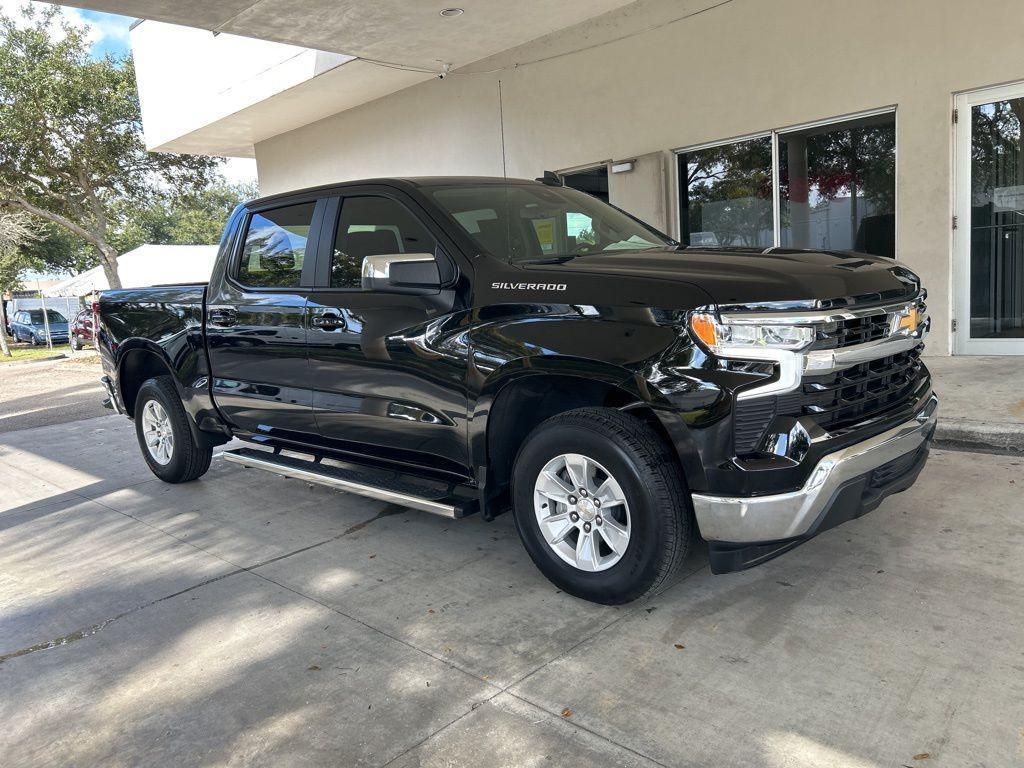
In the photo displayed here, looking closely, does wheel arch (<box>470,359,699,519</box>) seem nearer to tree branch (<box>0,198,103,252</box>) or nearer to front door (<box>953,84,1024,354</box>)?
front door (<box>953,84,1024,354</box>)

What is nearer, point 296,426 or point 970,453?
point 296,426

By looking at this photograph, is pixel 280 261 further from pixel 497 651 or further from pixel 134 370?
pixel 497 651

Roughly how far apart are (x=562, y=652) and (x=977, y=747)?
141 cm

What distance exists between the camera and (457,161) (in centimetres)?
1306

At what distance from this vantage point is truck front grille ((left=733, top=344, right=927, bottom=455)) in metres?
2.90

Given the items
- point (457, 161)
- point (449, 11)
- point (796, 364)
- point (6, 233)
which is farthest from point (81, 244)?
point (796, 364)

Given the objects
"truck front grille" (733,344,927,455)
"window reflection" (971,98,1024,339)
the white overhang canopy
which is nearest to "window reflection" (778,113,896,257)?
"window reflection" (971,98,1024,339)

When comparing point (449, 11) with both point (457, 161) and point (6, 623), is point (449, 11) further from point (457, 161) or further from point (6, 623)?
point (6, 623)

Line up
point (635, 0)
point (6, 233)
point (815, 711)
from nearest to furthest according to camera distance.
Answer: point (815, 711), point (635, 0), point (6, 233)

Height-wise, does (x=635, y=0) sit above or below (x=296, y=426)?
above

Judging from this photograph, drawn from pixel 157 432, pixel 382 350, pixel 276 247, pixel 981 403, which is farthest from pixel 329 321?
pixel 981 403

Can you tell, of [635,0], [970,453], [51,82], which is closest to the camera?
[970,453]

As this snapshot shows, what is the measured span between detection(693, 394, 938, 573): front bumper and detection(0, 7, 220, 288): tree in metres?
22.1

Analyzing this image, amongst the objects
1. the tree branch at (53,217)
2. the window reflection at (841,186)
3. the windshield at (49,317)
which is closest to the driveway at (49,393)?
the tree branch at (53,217)
